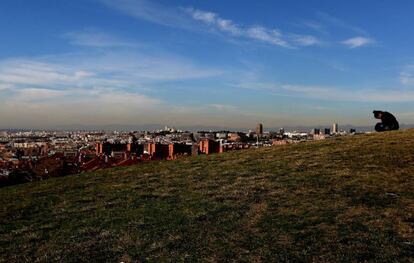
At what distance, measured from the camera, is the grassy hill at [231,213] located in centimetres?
995

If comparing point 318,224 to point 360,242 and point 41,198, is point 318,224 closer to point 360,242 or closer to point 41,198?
point 360,242

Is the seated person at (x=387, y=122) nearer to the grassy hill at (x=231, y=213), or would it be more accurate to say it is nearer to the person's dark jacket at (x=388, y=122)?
the person's dark jacket at (x=388, y=122)

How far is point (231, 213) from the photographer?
12695 millimetres

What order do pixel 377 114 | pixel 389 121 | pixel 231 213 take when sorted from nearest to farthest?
pixel 231 213
pixel 389 121
pixel 377 114

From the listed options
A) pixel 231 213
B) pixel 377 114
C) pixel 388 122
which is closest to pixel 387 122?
Result: pixel 388 122

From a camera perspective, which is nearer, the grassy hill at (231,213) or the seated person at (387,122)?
the grassy hill at (231,213)

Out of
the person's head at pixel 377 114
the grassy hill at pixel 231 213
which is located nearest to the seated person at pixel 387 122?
the person's head at pixel 377 114

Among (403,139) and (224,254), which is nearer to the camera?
(224,254)

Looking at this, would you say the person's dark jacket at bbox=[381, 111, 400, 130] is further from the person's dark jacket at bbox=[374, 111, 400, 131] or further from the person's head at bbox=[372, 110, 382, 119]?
the person's head at bbox=[372, 110, 382, 119]

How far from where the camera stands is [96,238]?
11305mm

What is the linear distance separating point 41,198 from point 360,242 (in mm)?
12176

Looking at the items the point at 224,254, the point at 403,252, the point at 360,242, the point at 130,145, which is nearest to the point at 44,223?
the point at 224,254

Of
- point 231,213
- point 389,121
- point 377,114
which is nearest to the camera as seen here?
point 231,213

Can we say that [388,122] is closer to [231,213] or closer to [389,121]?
[389,121]
